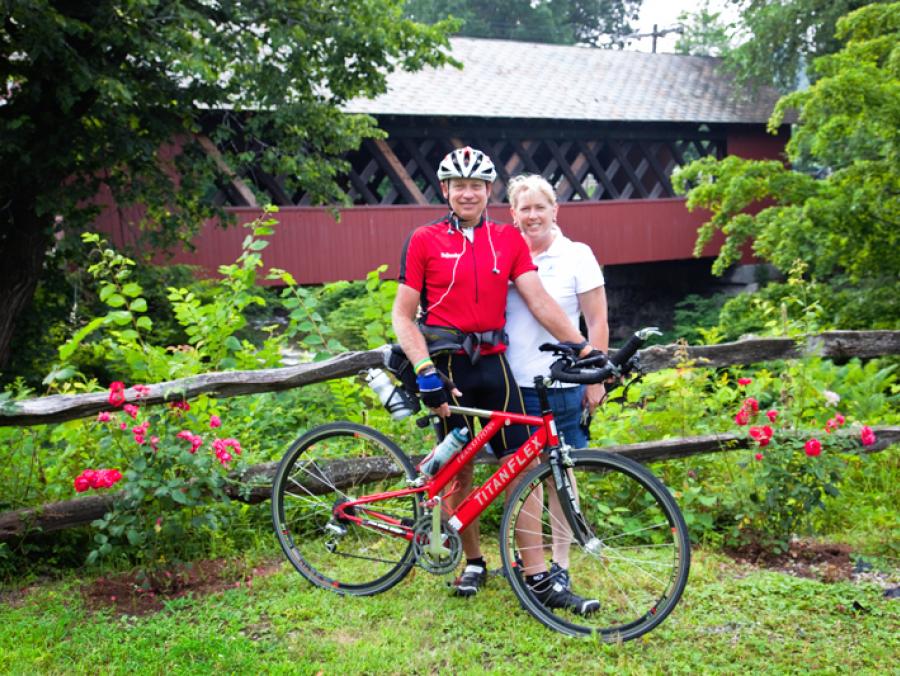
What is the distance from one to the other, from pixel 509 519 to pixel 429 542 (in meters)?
0.46

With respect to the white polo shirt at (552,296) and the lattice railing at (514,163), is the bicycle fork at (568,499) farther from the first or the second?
the lattice railing at (514,163)

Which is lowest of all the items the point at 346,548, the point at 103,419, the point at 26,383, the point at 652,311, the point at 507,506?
the point at 652,311

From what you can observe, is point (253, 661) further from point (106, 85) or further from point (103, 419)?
point (106, 85)

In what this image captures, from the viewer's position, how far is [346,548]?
4.37 metres

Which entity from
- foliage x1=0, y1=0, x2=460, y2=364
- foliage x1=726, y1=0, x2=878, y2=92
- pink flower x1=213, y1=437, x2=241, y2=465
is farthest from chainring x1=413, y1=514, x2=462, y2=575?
foliage x1=726, y1=0, x2=878, y2=92

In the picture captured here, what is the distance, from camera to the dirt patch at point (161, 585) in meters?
4.03

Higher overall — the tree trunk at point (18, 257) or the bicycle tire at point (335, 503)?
the tree trunk at point (18, 257)

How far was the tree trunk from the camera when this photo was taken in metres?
11.4

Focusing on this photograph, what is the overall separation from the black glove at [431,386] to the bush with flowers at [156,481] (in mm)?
1102

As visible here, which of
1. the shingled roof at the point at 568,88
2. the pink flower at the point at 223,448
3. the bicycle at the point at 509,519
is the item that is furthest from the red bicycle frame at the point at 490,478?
the shingled roof at the point at 568,88

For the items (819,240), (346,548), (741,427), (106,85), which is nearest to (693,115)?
(819,240)

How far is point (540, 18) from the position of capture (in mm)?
51469

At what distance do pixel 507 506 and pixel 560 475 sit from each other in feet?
0.79

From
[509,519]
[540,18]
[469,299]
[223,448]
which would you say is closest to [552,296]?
[469,299]
